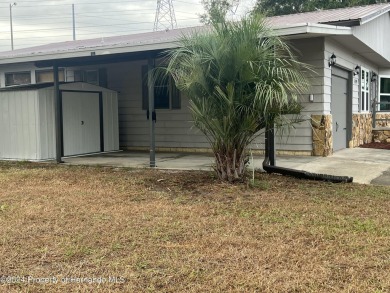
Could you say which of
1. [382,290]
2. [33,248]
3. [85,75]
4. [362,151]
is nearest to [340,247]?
[382,290]

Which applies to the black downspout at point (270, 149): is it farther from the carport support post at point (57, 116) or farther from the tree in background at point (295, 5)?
the tree in background at point (295, 5)

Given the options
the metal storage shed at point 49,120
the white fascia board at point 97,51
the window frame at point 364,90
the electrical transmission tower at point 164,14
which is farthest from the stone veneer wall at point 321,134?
the electrical transmission tower at point 164,14

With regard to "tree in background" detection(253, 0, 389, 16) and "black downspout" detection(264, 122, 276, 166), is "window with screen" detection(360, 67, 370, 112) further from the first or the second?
"tree in background" detection(253, 0, 389, 16)

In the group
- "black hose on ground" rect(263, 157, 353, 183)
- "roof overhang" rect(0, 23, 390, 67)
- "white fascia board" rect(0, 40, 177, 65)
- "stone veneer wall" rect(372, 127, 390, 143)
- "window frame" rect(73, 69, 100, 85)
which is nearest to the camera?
"black hose on ground" rect(263, 157, 353, 183)

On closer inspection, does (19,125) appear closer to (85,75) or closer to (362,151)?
(85,75)

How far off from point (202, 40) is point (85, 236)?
3.76 meters

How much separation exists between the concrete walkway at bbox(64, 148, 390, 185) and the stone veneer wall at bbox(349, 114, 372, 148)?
1307 mm

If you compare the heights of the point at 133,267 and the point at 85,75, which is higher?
the point at 85,75

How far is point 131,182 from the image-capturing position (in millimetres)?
7547

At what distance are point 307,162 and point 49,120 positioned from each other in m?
6.38

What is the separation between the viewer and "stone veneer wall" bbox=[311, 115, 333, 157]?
10305 mm

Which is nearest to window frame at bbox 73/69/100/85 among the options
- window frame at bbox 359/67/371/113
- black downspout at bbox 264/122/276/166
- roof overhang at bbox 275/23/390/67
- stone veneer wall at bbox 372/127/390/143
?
roof overhang at bbox 275/23/390/67

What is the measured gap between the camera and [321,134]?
10.4 meters

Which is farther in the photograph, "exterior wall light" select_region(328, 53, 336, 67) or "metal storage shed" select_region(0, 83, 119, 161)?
"metal storage shed" select_region(0, 83, 119, 161)
